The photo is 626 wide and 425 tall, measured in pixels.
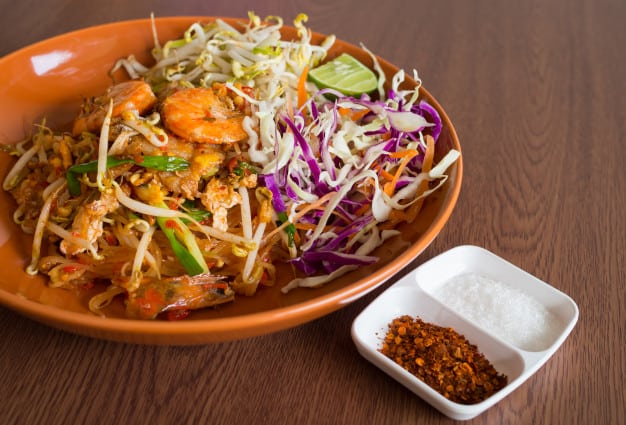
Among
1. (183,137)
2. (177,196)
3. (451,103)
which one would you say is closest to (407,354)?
(177,196)

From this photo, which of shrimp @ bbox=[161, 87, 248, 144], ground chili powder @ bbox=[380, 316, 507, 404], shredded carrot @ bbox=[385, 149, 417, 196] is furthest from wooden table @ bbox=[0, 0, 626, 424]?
shrimp @ bbox=[161, 87, 248, 144]

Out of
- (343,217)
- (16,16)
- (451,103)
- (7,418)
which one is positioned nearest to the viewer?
(7,418)

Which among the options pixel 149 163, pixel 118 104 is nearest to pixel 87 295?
pixel 149 163

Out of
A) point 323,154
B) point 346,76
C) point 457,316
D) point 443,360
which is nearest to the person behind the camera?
point 443,360

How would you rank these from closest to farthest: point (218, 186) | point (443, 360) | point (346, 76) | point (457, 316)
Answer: point (443, 360) < point (457, 316) < point (218, 186) < point (346, 76)

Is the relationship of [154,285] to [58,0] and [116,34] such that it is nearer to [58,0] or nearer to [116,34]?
[116,34]

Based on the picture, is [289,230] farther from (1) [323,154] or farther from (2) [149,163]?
(2) [149,163]
